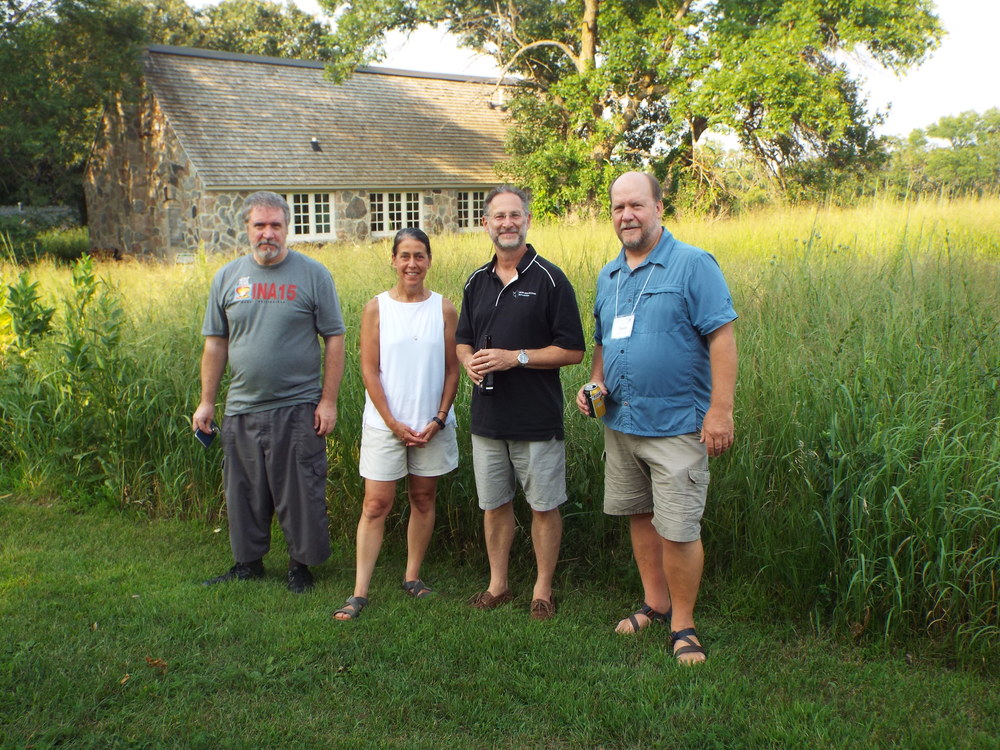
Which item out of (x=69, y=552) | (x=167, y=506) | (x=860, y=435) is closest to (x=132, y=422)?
(x=167, y=506)

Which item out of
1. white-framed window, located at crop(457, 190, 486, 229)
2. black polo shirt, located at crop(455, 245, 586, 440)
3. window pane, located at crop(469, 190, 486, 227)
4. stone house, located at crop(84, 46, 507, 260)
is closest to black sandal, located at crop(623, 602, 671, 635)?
black polo shirt, located at crop(455, 245, 586, 440)

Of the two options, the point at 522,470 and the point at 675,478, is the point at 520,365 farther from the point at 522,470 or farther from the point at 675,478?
the point at 675,478

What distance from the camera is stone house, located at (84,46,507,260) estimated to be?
21219mm

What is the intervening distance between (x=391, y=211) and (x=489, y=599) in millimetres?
21963

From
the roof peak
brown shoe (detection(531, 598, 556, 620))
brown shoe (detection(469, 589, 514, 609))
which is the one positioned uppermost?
the roof peak

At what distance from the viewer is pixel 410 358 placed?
13.5 ft

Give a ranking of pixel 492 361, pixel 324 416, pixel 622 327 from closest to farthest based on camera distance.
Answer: pixel 622 327
pixel 492 361
pixel 324 416

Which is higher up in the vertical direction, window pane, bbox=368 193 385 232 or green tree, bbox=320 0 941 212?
green tree, bbox=320 0 941 212

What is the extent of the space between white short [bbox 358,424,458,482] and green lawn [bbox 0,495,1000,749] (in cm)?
65

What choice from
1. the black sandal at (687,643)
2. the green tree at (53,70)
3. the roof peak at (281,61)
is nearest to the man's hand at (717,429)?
the black sandal at (687,643)

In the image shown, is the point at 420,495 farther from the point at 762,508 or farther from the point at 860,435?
the point at 860,435

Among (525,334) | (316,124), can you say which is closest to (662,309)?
(525,334)

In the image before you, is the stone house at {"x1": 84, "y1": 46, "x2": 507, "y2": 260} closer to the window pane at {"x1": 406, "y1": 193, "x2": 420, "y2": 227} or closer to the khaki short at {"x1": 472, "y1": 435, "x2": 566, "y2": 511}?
the window pane at {"x1": 406, "y1": 193, "x2": 420, "y2": 227}

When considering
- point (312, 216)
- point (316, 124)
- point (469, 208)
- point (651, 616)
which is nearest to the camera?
point (651, 616)
